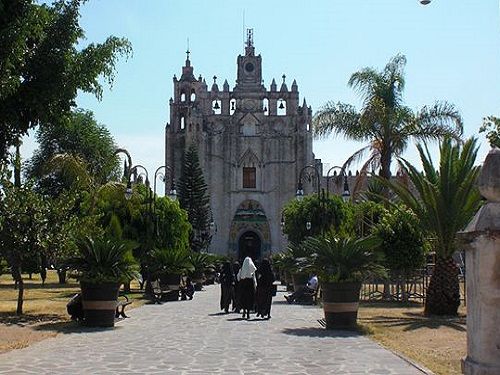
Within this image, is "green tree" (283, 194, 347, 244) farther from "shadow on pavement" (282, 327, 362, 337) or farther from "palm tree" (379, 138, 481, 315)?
"shadow on pavement" (282, 327, 362, 337)

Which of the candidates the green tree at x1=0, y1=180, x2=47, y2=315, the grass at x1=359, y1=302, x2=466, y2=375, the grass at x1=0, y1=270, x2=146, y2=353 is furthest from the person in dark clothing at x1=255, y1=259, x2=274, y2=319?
the green tree at x1=0, y1=180, x2=47, y2=315

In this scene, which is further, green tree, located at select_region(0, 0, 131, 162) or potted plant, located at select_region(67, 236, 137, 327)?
potted plant, located at select_region(67, 236, 137, 327)

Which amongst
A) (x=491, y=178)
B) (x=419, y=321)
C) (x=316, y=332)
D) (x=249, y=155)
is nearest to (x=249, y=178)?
(x=249, y=155)

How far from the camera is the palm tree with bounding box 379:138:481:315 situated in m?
17.9

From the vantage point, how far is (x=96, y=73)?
1066cm

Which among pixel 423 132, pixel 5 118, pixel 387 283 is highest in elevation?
pixel 423 132

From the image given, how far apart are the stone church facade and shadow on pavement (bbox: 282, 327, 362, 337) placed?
184ft

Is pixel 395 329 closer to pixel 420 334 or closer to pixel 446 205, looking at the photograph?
pixel 420 334

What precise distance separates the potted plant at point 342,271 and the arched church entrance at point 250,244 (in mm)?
56479

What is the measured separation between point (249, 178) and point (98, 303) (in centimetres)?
5813

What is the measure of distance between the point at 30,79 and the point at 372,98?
65.6 feet

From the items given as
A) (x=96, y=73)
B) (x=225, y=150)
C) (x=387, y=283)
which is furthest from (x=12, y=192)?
(x=225, y=150)

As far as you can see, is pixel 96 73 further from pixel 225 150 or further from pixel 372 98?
pixel 225 150

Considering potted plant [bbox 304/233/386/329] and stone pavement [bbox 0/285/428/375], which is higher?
potted plant [bbox 304/233/386/329]
